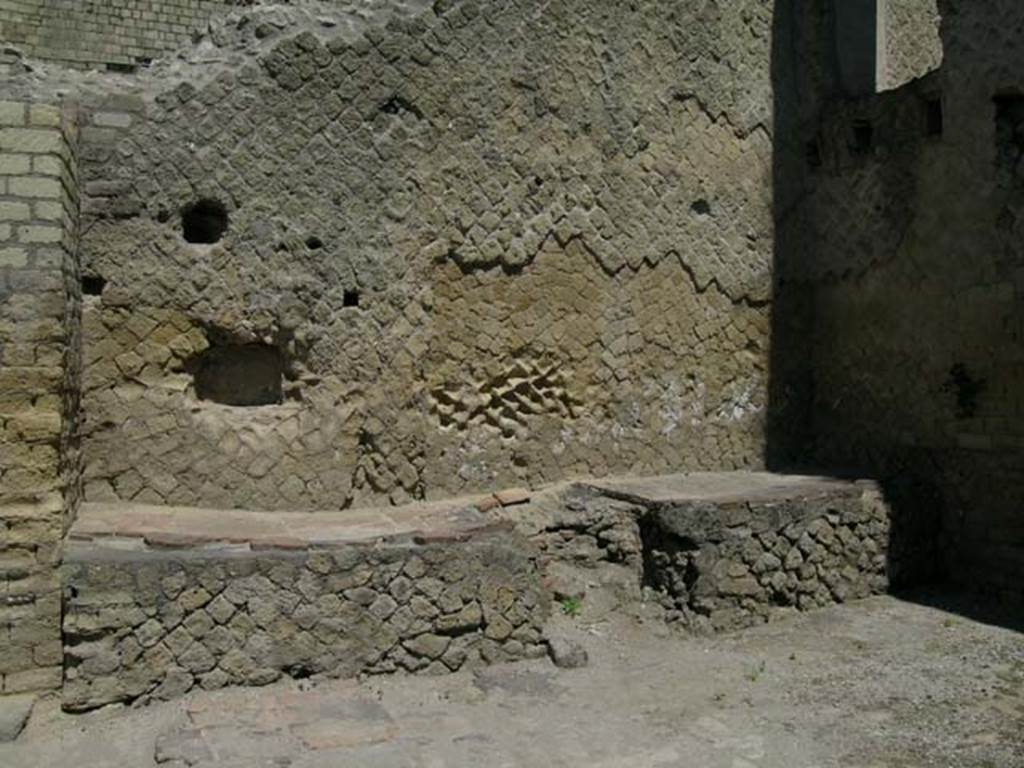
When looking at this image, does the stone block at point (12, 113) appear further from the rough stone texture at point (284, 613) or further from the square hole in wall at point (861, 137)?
the square hole in wall at point (861, 137)

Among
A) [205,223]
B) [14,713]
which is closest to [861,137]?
[205,223]

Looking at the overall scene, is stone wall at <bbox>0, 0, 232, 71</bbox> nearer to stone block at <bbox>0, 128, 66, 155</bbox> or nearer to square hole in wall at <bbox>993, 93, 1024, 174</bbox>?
stone block at <bbox>0, 128, 66, 155</bbox>

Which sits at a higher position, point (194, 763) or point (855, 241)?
point (855, 241)

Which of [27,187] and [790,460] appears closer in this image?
[27,187]

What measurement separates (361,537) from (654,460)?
2.93 meters

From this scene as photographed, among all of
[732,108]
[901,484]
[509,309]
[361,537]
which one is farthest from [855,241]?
[361,537]

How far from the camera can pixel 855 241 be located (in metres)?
8.45

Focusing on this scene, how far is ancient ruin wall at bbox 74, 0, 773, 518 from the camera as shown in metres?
6.30

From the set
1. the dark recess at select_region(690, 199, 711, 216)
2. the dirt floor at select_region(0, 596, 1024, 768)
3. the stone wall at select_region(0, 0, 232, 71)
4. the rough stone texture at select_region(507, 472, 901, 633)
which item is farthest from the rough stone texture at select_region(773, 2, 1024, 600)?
the stone wall at select_region(0, 0, 232, 71)

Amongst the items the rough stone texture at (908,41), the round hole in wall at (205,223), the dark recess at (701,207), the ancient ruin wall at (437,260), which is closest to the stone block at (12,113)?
the ancient ruin wall at (437,260)

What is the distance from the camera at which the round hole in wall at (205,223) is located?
6.44 meters

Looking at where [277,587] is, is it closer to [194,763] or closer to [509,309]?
[194,763]

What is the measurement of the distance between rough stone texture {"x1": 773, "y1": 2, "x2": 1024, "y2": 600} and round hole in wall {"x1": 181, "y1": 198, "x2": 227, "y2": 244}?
451cm

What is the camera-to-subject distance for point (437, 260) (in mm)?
7055
